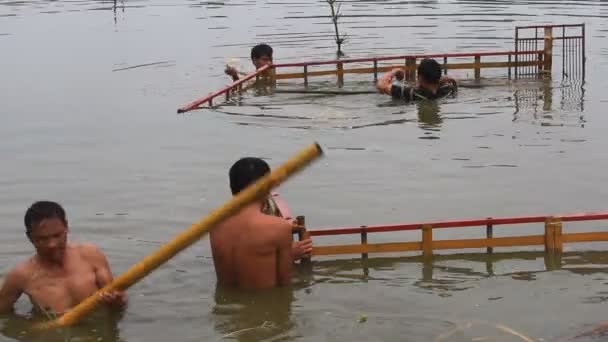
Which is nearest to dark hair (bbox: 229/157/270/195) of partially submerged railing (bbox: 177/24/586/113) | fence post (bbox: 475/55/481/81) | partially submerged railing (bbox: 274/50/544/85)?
partially submerged railing (bbox: 177/24/586/113)

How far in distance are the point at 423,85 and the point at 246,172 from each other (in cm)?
868

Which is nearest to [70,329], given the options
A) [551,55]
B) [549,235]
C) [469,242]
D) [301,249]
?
[301,249]

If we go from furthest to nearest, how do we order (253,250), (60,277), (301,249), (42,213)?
(301,249)
(253,250)
(60,277)
(42,213)

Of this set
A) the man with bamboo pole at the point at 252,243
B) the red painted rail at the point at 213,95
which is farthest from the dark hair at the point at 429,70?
the man with bamboo pole at the point at 252,243

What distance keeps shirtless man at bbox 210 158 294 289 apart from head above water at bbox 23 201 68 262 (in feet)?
3.46

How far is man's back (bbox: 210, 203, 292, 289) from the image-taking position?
6.20m

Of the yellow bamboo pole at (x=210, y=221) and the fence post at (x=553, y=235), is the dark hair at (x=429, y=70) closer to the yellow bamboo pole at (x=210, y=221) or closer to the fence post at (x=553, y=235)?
the fence post at (x=553, y=235)

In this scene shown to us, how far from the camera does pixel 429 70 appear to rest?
14.0m

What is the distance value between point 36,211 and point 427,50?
17.0m

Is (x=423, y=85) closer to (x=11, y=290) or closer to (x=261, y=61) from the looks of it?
(x=261, y=61)

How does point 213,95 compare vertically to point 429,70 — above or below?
below

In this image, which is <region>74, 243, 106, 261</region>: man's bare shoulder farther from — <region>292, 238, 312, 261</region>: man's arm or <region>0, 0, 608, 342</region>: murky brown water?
<region>292, 238, 312, 261</region>: man's arm

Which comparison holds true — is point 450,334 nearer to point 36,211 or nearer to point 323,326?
point 323,326

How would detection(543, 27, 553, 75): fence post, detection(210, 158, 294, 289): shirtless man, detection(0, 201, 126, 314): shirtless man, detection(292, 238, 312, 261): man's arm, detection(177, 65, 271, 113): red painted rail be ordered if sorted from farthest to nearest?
detection(543, 27, 553, 75): fence post, detection(177, 65, 271, 113): red painted rail, detection(292, 238, 312, 261): man's arm, detection(210, 158, 294, 289): shirtless man, detection(0, 201, 126, 314): shirtless man
